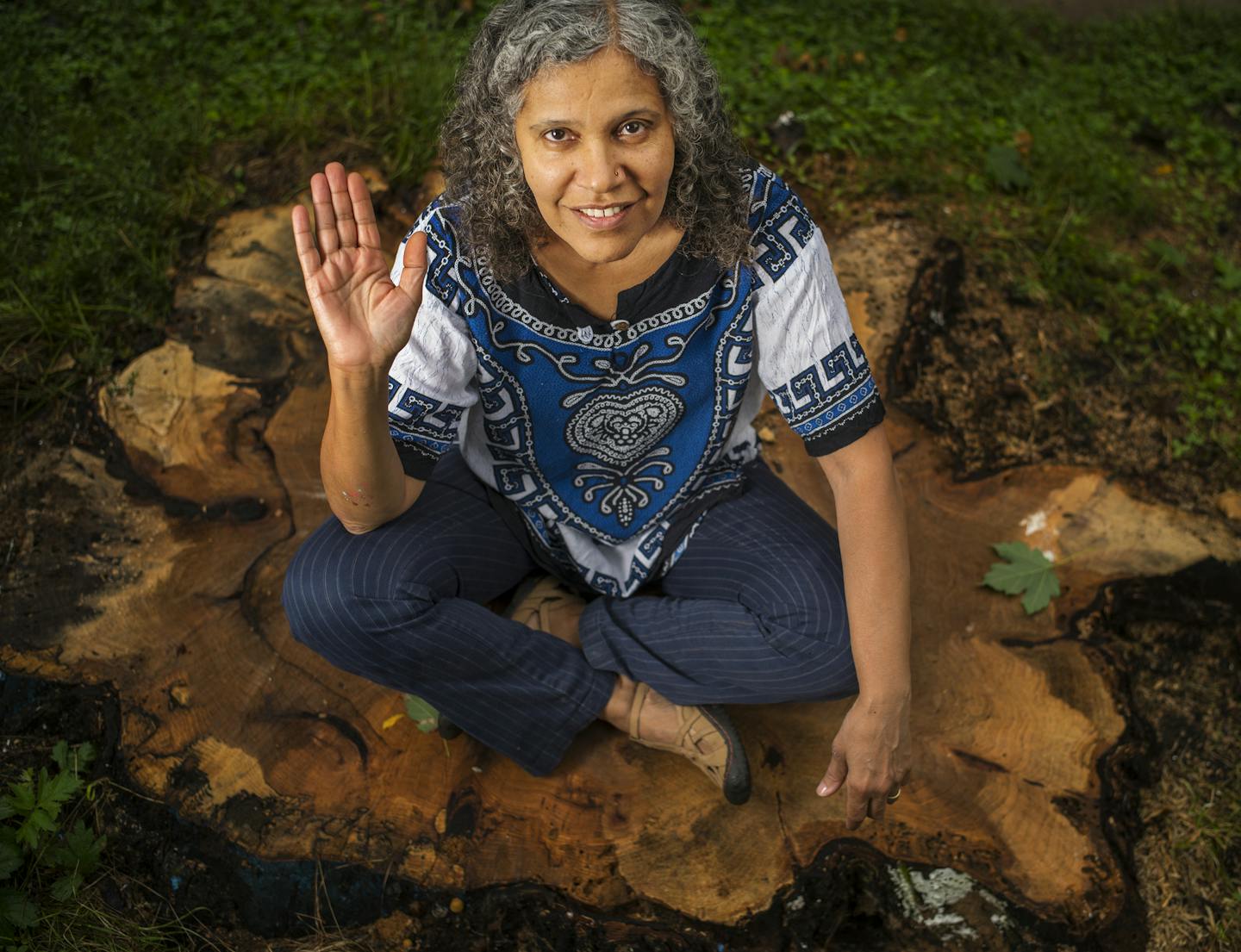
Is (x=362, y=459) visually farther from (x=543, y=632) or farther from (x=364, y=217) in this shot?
(x=543, y=632)

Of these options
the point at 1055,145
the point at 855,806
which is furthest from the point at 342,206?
the point at 1055,145

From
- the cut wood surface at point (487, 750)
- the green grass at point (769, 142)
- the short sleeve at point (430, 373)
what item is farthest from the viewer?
the green grass at point (769, 142)

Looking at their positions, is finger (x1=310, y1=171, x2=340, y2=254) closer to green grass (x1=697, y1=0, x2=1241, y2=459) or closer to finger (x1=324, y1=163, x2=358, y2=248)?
finger (x1=324, y1=163, x2=358, y2=248)

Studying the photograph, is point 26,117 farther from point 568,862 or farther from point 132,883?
point 568,862

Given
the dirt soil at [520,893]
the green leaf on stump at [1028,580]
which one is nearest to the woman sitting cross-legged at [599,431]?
the dirt soil at [520,893]

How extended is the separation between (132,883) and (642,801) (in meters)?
0.94

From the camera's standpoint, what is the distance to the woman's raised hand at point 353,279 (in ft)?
5.19

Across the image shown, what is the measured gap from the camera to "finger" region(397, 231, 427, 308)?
63.8 inches

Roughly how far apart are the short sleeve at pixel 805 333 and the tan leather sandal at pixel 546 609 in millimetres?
671

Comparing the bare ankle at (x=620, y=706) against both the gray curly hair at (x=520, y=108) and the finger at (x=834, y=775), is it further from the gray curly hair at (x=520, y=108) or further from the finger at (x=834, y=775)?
the gray curly hair at (x=520, y=108)

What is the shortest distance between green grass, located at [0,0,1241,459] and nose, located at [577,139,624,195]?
149 cm

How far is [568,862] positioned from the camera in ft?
6.59

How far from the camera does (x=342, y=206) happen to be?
166cm

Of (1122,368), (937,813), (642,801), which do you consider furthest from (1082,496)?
(642,801)
